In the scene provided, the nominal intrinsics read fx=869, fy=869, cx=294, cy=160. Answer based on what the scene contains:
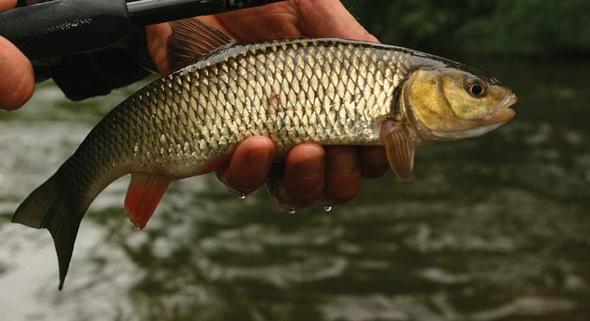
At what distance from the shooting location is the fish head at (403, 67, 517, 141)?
10.0 ft

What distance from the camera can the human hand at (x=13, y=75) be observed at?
2.60 meters

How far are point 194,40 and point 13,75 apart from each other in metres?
0.73

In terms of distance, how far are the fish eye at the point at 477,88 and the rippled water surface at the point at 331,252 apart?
11.0ft

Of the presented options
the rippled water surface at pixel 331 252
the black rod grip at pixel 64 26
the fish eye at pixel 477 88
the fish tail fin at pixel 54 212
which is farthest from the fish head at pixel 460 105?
the rippled water surface at pixel 331 252

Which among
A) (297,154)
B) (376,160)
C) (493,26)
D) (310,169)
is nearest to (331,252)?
(376,160)

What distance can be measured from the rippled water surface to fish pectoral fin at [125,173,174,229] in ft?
9.84

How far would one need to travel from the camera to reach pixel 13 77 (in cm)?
264

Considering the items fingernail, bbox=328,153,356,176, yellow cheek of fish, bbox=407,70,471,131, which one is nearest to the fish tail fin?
fingernail, bbox=328,153,356,176


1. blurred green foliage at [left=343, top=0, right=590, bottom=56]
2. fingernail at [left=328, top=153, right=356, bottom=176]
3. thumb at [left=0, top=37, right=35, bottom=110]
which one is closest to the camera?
thumb at [left=0, top=37, right=35, bottom=110]

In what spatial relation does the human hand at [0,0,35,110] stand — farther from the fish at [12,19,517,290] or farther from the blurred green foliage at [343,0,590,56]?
the blurred green foliage at [343,0,590,56]

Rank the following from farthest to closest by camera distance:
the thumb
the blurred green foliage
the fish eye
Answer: the blurred green foliage
the fish eye
the thumb

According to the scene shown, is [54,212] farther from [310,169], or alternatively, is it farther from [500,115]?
[500,115]

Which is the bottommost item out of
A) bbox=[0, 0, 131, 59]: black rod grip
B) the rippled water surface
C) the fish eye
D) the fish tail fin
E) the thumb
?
the rippled water surface

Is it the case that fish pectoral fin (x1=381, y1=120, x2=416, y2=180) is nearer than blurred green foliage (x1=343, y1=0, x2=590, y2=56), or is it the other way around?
fish pectoral fin (x1=381, y1=120, x2=416, y2=180)
